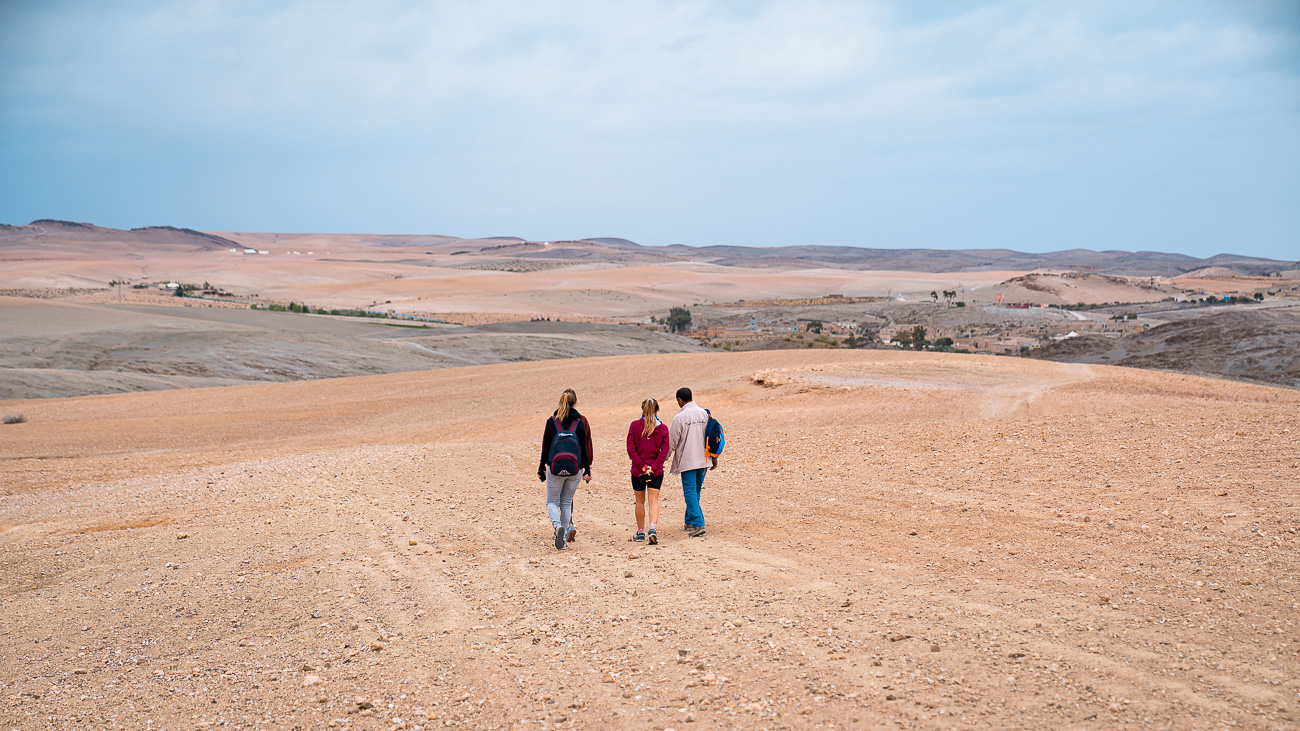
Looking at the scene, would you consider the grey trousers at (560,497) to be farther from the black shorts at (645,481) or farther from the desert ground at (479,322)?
the desert ground at (479,322)

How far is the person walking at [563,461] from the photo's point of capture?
28.3ft

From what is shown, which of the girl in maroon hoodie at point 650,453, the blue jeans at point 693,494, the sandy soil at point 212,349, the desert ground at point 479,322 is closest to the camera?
the girl in maroon hoodie at point 650,453

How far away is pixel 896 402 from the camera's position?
59.0 feet

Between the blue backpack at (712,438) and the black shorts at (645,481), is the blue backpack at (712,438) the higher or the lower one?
the higher one

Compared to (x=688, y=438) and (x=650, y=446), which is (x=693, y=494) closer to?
(x=688, y=438)

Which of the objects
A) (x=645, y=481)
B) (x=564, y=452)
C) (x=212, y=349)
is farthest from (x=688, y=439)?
(x=212, y=349)

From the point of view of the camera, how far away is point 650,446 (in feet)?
29.0

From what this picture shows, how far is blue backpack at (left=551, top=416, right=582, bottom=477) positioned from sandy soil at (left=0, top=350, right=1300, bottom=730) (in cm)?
86

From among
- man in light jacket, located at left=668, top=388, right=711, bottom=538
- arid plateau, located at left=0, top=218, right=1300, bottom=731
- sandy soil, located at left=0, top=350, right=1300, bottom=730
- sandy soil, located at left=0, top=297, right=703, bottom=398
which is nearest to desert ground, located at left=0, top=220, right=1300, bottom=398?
sandy soil, located at left=0, top=297, right=703, bottom=398

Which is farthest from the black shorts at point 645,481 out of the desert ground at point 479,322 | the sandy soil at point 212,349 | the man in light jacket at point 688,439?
the desert ground at point 479,322

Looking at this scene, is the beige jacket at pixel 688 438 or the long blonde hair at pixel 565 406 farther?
the beige jacket at pixel 688 438

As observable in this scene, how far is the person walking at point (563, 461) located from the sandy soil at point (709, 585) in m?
0.32

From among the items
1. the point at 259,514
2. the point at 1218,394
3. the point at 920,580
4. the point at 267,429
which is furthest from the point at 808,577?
the point at 267,429

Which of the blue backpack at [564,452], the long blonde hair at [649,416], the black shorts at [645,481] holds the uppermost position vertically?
the long blonde hair at [649,416]
